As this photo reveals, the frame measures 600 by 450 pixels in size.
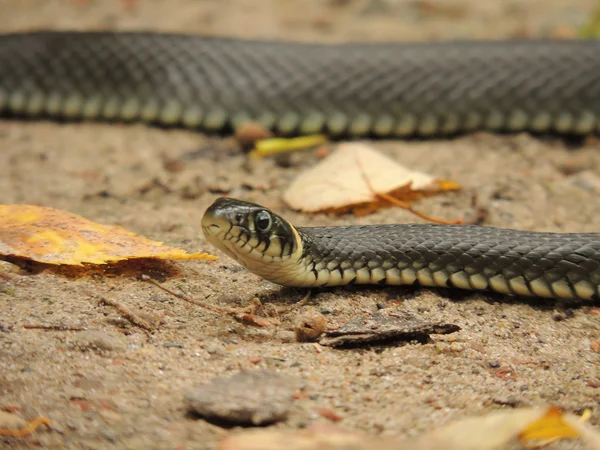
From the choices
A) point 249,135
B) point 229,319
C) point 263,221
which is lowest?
point 229,319

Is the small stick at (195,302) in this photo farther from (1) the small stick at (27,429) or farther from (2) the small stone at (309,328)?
(1) the small stick at (27,429)

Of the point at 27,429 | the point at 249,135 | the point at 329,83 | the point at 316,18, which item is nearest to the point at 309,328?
the point at 27,429

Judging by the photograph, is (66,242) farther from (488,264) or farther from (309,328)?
(488,264)

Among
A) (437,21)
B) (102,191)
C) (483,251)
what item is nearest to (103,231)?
(102,191)

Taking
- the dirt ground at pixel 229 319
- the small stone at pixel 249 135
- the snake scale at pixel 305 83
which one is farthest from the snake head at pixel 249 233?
the snake scale at pixel 305 83

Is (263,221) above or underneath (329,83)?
underneath

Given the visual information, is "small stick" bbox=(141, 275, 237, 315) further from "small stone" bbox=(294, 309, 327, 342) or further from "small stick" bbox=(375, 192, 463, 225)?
"small stick" bbox=(375, 192, 463, 225)
